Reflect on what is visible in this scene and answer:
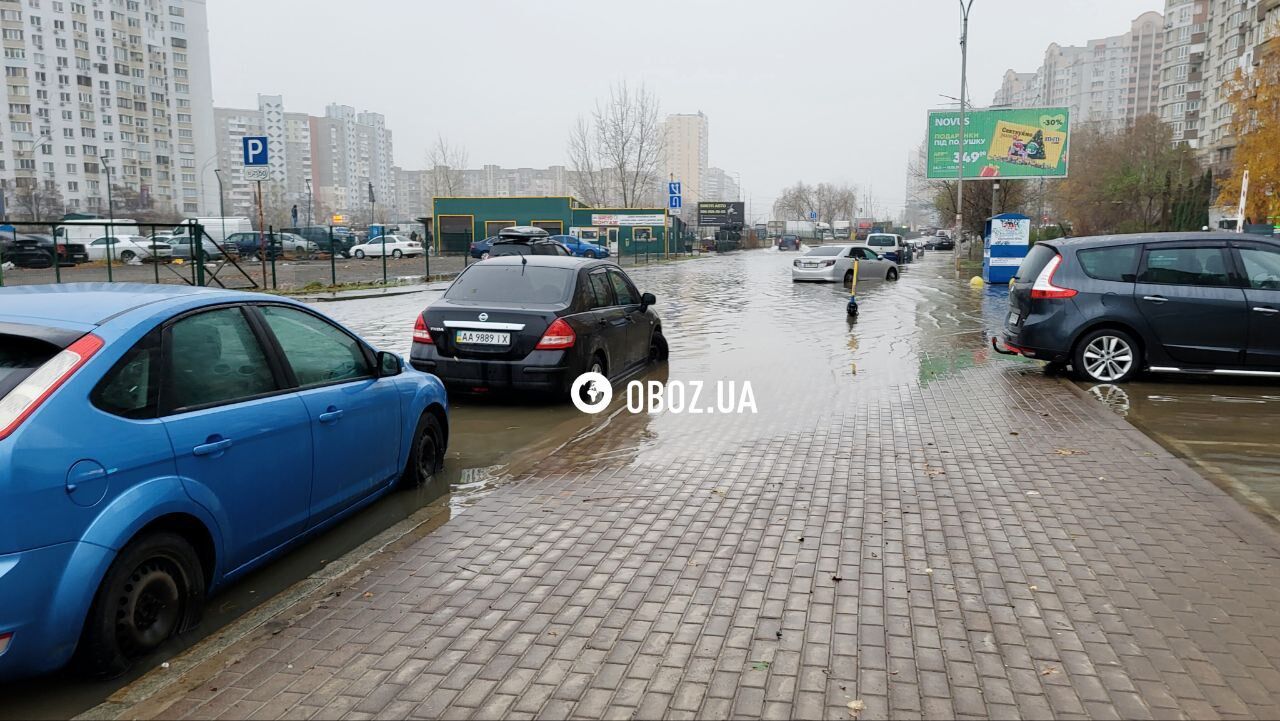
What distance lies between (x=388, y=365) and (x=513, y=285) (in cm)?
378

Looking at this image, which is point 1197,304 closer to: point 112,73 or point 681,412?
point 681,412

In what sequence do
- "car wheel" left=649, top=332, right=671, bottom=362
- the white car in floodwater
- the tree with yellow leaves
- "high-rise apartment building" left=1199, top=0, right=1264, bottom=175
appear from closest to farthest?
"car wheel" left=649, top=332, right=671, bottom=362 < the tree with yellow leaves < the white car in floodwater < "high-rise apartment building" left=1199, top=0, right=1264, bottom=175

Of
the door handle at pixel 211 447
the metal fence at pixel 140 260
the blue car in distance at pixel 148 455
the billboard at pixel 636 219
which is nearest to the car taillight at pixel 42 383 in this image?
the blue car in distance at pixel 148 455

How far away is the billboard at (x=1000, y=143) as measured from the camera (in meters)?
42.3

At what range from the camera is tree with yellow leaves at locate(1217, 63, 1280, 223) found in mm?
31562

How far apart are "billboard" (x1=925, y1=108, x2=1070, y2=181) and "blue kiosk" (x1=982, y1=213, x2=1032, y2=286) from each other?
12.0m

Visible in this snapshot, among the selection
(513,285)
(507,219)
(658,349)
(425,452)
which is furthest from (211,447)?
(507,219)

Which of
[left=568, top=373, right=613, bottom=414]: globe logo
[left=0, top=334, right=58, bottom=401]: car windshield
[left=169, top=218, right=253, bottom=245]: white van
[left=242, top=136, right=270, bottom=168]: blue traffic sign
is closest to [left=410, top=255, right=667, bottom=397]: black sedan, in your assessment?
[left=568, top=373, right=613, bottom=414]: globe logo

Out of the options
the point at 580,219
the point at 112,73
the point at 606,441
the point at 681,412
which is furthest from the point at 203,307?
the point at 112,73

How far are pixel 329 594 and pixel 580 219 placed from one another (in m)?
56.7

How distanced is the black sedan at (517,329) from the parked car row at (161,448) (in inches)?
107

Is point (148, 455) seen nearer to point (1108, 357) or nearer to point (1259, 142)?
point (1108, 357)

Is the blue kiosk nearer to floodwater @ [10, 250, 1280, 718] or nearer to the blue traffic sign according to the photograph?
floodwater @ [10, 250, 1280, 718]

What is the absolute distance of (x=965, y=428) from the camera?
8484mm
